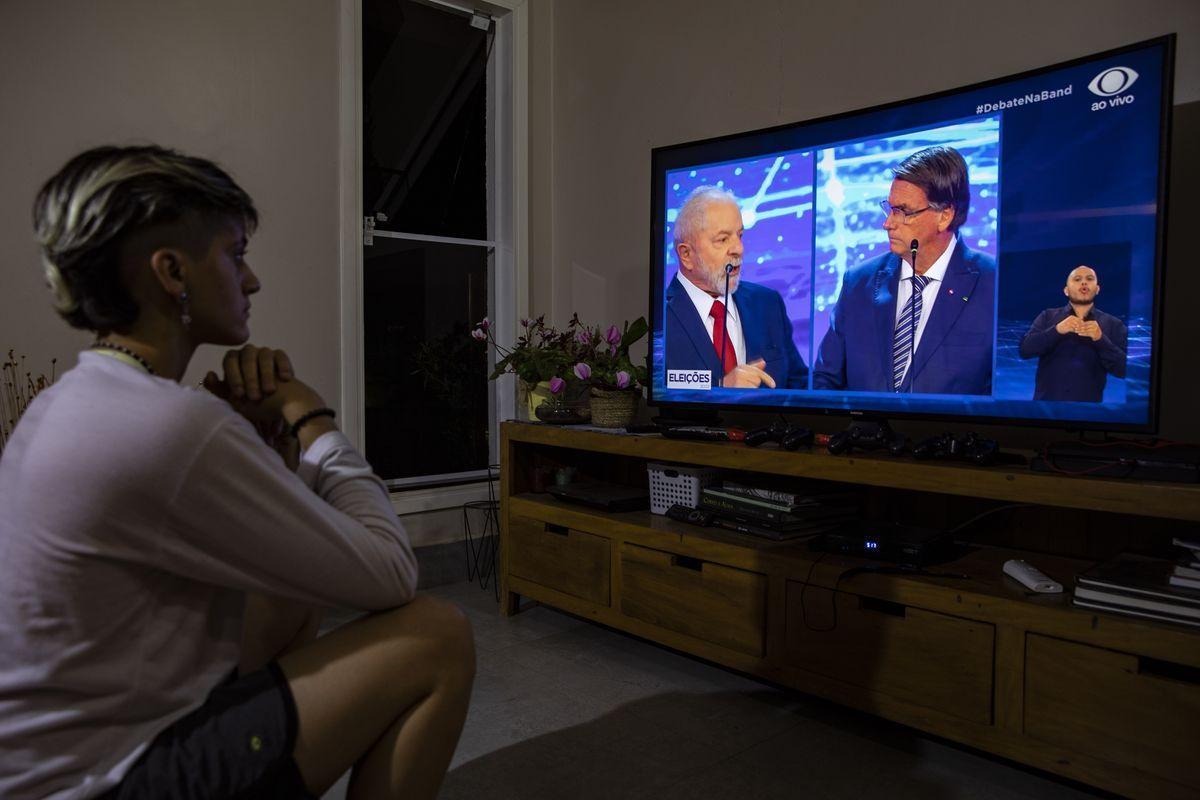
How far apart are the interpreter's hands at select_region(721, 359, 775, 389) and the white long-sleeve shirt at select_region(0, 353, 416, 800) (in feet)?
5.18

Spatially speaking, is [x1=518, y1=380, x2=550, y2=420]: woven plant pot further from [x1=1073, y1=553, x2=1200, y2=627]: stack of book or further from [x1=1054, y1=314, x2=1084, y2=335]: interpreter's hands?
[x1=1073, y1=553, x2=1200, y2=627]: stack of book

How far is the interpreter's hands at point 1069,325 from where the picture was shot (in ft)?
5.62

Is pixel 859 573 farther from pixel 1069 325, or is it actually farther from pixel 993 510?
pixel 1069 325

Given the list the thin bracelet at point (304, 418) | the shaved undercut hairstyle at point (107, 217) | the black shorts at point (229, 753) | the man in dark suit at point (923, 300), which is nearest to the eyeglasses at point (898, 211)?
the man in dark suit at point (923, 300)

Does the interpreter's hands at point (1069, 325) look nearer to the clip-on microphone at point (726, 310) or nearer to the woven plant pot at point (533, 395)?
the clip-on microphone at point (726, 310)

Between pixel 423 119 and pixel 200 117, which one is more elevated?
pixel 423 119

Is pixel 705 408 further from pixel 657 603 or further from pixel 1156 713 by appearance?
pixel 1156 713

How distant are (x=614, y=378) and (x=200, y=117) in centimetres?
159

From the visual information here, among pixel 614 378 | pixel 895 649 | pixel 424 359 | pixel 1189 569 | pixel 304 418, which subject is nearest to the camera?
pixel 304 418

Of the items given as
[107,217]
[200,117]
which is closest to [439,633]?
[107,217]

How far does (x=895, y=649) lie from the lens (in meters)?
1.78

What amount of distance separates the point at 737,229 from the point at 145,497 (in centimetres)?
184

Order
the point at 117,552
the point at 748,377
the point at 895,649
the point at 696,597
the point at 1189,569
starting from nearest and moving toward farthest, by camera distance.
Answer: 1. the point at 117,552
2. the point at 1189,569
3. the point at 895,649
4. the point at 696,597
5. the point at 748,377

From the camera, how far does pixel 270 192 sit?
285cm
